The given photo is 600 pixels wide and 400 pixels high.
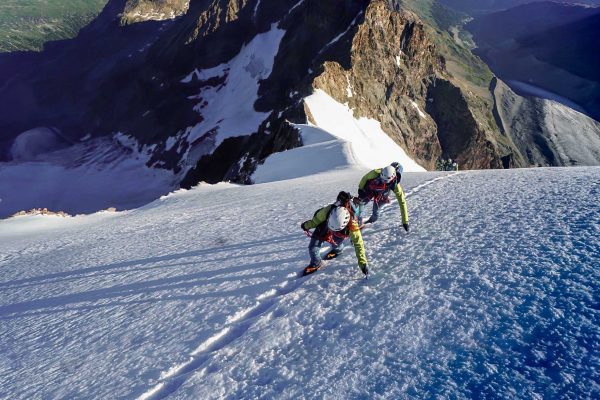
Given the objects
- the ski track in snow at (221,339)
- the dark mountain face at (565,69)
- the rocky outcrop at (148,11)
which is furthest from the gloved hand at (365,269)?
the rocky outcrop at (148,11)

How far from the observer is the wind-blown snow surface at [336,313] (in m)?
6.87

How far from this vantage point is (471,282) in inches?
350

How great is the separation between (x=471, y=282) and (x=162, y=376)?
21.3 feet

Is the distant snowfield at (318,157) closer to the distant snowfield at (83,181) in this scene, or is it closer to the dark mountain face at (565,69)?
the distant snowfield at (83,181)

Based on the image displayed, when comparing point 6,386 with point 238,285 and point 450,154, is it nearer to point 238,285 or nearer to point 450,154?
point 238,285

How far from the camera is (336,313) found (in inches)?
334

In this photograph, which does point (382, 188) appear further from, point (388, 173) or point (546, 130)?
point (546, 130)

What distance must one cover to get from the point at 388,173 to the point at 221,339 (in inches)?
264

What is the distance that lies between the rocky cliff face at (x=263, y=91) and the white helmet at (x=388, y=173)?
28754 mm

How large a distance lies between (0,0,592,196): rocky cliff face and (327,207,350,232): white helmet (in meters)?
31.9

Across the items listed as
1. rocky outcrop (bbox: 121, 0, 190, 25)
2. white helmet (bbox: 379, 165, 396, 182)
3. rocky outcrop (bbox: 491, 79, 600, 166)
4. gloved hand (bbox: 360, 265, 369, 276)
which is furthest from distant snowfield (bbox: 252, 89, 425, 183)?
rocky outcrop (bbox: 121, 0, 190, 25)

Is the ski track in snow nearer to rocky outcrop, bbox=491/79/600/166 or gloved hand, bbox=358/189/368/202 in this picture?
gloved hand, bbox=358/189/368/202

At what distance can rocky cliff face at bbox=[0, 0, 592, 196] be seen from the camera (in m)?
70.2

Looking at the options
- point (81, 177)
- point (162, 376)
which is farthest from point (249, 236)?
point (81, 177)
